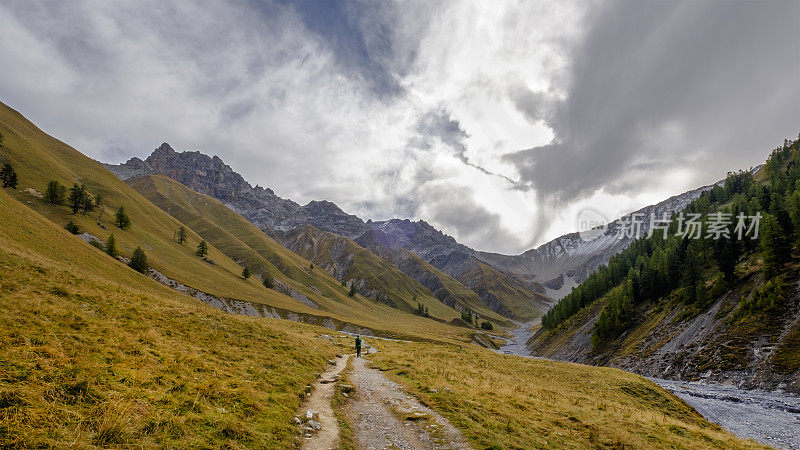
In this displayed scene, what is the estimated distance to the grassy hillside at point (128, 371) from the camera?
28.3 feet

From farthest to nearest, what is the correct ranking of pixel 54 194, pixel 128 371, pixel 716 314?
pixel 54 194 < pixel 716 314 < pixel 128 371

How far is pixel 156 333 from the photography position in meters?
19.5

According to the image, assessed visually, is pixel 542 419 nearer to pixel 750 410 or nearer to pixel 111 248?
pixel 750 410

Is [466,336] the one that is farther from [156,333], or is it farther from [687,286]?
[156,333]

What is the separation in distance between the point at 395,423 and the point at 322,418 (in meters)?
3.44

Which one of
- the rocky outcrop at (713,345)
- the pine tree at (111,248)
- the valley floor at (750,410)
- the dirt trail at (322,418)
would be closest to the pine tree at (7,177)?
the pine tree at (111,248)

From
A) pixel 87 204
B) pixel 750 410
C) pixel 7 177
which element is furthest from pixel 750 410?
pixel 7 177

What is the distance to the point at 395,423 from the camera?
1516 cm

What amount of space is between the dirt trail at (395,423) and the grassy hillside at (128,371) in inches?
124

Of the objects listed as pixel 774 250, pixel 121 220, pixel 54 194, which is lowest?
pixel 121 220

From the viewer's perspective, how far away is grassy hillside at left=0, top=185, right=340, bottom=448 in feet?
28.3

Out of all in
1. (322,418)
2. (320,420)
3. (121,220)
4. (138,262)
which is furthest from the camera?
(121,220)

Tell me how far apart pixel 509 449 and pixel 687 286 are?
88692mm

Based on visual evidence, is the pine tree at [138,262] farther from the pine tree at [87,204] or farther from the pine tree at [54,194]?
the pine tree at [54,194]
